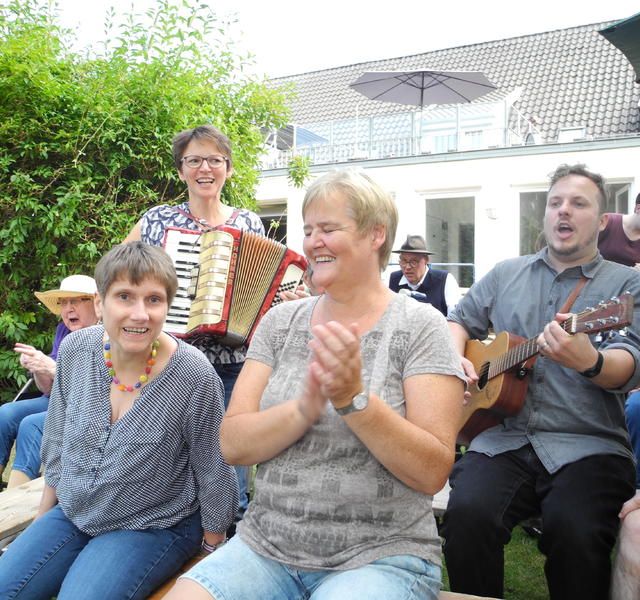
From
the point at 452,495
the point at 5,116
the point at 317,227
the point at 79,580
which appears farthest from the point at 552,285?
the point at 5,116

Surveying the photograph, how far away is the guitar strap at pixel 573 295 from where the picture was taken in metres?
2.62

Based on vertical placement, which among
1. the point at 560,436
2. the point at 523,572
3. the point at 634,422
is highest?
the point at 560,436

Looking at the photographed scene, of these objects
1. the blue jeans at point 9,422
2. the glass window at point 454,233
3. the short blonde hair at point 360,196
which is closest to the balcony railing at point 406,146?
the glass window at point 454,233

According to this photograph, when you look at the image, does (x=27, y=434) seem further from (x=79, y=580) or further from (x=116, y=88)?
(x=116, y=88)

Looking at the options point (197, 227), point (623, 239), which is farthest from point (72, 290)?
point (623, 239)

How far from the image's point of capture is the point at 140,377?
93.0 inches

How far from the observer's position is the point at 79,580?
2.02 metres

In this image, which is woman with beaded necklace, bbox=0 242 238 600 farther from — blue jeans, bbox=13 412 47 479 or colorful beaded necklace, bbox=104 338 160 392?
blue jeans, bbox=13 412 47 479

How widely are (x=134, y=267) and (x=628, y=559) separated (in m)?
1.87

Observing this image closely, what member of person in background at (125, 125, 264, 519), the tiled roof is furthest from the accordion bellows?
the tiled roof

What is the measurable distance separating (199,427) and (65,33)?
15.3 feet

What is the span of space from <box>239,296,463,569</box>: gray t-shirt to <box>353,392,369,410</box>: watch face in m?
0.21

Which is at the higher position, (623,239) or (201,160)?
(201,160)

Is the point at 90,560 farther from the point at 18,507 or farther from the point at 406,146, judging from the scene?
the point at 406,146
